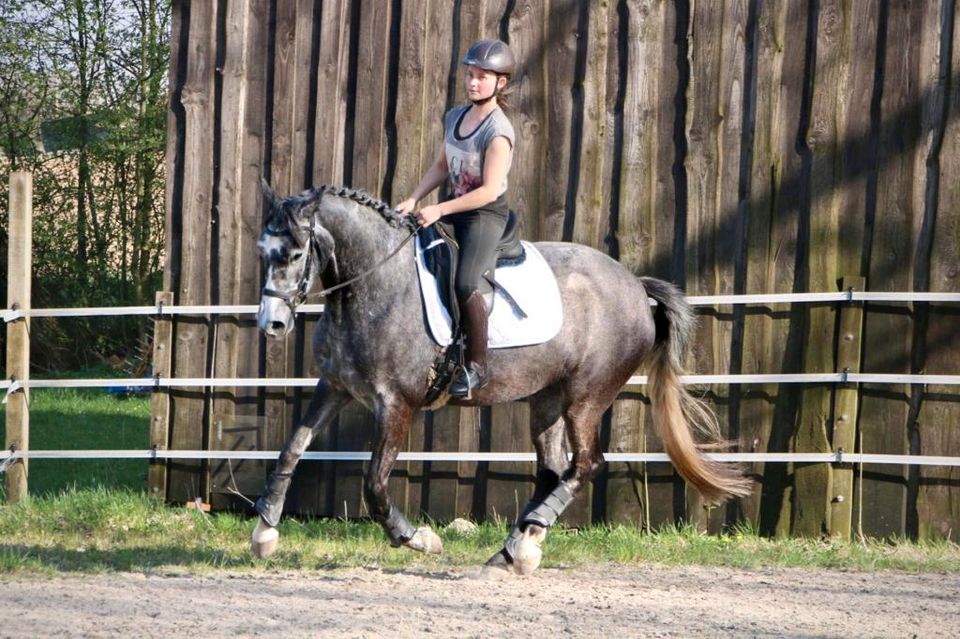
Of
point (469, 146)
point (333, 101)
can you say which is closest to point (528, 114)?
point (333, 101)

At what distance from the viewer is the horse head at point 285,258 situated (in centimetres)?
626

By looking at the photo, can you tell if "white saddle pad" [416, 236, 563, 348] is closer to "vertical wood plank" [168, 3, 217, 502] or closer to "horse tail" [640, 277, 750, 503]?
"horse tail" [640, 277, 750, 503]

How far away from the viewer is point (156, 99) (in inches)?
771

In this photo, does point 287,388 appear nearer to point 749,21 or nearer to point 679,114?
point 679,114

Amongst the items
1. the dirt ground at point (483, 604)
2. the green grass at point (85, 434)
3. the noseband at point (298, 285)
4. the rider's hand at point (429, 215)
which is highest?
the rider's hand at point (429, 215)

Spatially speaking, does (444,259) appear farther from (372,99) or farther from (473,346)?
(372,99)

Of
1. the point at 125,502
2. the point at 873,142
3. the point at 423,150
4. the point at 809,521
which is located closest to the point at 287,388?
the point at 125,502

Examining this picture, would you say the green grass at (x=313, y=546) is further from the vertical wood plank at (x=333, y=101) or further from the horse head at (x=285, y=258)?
the vertical wood plank at (x=333, y=101)

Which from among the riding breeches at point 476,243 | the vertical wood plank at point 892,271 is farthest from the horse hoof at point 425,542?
the vertical wood plank at point 892,271

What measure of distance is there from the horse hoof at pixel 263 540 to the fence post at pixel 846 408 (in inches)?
140

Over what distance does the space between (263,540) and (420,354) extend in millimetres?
1247

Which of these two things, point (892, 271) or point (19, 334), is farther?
point (19, 334)

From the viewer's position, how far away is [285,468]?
6.81 metres

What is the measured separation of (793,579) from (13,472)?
5518 millimetres
